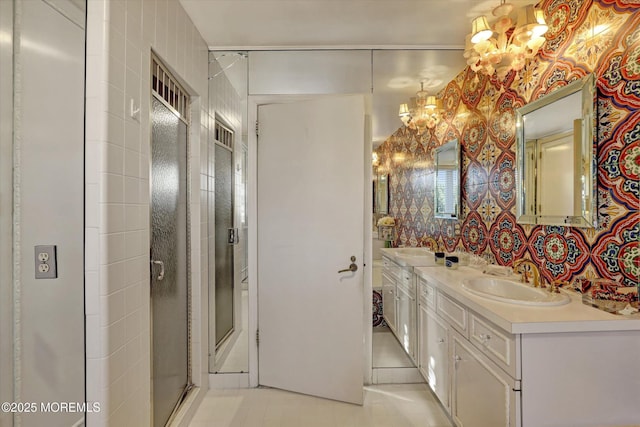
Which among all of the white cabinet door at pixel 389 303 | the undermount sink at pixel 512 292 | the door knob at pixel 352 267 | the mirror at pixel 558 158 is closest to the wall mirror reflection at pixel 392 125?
the white cabinet door at pixel 389 303

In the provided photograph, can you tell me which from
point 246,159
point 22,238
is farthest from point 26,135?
point 246,159

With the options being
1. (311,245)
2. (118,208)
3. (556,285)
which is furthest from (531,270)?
(118,208)

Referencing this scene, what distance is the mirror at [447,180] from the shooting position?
8.07 ft

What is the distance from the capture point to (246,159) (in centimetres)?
239

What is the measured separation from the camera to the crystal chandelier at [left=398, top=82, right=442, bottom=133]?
8.05ft

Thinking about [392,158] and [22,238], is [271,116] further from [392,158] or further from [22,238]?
[22,238]

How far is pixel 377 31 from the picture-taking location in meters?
2.21

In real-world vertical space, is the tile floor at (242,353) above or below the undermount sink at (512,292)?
below

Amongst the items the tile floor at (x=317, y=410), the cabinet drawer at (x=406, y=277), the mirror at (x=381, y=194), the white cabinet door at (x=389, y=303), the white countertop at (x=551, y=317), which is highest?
the mirror at (x=381, y=194)

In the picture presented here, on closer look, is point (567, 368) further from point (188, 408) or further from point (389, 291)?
point (188, 408)

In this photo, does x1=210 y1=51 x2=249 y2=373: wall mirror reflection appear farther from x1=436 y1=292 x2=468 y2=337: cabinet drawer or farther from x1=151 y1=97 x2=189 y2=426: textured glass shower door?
x1=436 y1=292 x2=468 y2=337: cabinet drawer

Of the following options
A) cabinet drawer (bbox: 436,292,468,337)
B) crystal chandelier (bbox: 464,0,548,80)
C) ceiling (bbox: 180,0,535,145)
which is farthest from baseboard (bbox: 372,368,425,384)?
crystal chandelier (bbox: 464,0,548,80)

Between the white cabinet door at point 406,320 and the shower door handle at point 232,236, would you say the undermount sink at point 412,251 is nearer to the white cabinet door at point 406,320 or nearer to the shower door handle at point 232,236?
the white cabinet door at point 406,320

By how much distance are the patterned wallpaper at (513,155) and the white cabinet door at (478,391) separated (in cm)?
64
